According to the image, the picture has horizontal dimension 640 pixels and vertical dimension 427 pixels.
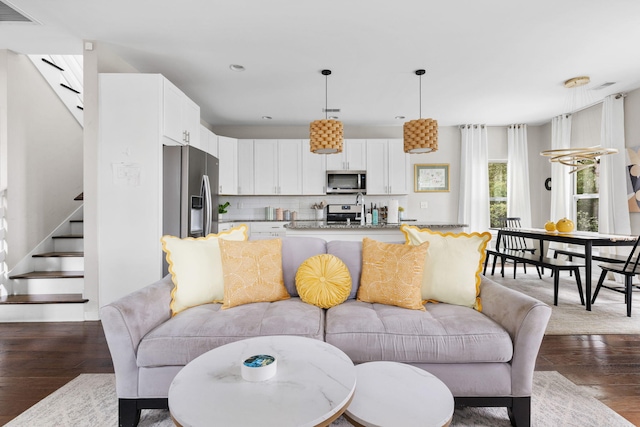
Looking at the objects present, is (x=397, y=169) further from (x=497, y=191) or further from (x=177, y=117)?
(x=177, y=117)

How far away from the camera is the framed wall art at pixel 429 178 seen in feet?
20.6

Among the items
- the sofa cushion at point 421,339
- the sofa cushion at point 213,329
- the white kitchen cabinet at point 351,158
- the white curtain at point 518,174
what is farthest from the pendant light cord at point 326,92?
the white curtain at point 518,174

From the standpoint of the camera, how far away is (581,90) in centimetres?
444

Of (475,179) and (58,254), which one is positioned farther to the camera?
(475,179)

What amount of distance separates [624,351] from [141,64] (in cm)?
520

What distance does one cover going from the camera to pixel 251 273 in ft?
6.54

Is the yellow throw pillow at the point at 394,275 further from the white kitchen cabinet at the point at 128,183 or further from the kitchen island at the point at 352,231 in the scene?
the white kitchen cabinet at the point at 128,183

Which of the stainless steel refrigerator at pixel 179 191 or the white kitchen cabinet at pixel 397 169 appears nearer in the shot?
the stainless steel refrigerator at pixel 179 191

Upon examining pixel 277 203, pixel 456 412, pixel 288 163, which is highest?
pixel 288 163

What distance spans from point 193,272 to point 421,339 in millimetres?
1339

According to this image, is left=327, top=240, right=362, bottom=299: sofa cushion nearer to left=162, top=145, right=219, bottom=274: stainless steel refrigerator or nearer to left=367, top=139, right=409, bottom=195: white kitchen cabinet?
left=162, top=145, right=219, bottom=274: stainless steel refrigerator

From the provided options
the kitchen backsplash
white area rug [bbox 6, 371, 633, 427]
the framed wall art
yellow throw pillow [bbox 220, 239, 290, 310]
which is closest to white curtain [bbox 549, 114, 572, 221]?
the framed wall art

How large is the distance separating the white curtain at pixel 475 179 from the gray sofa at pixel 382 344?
4838mm

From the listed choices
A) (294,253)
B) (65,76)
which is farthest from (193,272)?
(65,76)
